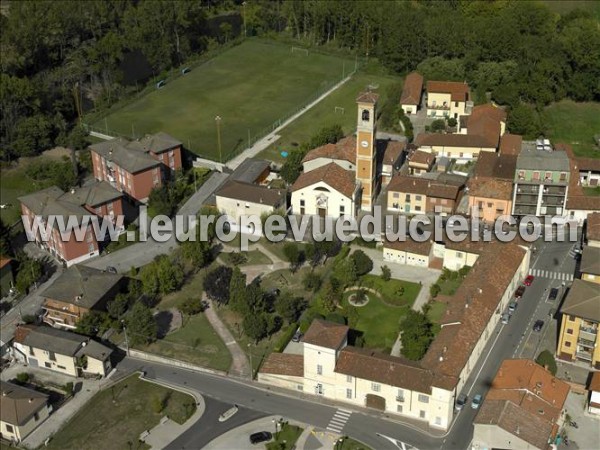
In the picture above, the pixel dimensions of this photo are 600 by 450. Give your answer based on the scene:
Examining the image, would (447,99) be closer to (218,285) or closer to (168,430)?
(218,285)

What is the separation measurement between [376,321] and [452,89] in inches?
2511

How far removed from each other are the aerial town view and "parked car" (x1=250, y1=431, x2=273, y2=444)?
0.83 metres

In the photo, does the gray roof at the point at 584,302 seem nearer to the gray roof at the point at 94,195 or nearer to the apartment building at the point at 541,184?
the apartment building at the point at 541,184

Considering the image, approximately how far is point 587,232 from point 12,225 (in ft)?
256

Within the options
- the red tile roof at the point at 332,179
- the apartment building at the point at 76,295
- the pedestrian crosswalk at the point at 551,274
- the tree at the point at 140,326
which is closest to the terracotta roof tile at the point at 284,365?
the tree at the point at 140,326

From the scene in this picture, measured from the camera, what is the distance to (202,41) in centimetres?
17312

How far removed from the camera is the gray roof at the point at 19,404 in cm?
7194

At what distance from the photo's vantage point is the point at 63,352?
259 feet

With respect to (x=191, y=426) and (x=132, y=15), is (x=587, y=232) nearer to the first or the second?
(x=191, y=426)

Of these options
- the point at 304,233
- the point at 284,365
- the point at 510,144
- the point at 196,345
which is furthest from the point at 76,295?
the point at 510,144

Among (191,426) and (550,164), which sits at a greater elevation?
(550,164)

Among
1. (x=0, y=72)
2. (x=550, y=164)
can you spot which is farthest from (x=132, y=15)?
(x=550, y=164)

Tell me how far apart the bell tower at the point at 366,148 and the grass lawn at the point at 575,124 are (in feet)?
131

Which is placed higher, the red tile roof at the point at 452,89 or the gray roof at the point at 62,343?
the red tile roof at the point at 452,89
